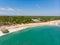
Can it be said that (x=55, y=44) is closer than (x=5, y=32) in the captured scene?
Yes

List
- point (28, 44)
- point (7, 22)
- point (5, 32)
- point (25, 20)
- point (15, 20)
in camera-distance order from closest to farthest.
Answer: point (28, 44)
point (5, 32)
point (7, 22)
point (15, 20)
point (25, 20)

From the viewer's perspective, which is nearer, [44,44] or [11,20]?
[44,44]

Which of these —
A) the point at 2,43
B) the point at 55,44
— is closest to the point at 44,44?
the point at 55,44

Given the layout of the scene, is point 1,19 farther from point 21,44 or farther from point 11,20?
point 21,44

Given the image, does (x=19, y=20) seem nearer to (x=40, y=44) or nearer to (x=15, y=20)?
(x=15, y=20)

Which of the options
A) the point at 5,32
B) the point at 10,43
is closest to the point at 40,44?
the point at 10,43

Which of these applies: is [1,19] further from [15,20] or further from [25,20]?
[25,20]

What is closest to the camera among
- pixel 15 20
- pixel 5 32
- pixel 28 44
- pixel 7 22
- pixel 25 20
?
pixel 28 44

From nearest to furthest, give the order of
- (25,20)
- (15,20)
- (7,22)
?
(7,22) → (15,20) → (25,20)
